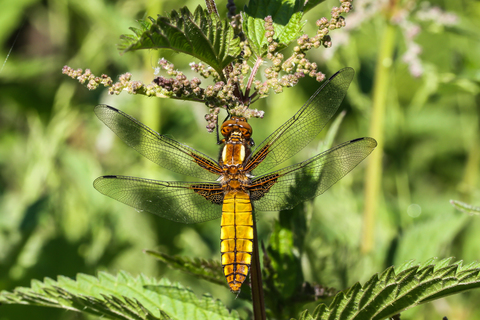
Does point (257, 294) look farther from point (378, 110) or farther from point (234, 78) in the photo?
point (378, 110)

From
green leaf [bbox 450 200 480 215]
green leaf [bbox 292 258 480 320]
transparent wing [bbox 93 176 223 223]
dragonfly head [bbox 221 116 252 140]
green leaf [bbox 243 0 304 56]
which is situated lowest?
green leaf [bbox 292 258 480 320]

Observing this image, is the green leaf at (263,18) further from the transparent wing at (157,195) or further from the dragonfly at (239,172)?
the transparent wing at (157,195)

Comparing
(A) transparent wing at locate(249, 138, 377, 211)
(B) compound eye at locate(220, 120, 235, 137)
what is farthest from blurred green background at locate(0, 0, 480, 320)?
(B) compound eye at locate(220, 120, 235, 137)

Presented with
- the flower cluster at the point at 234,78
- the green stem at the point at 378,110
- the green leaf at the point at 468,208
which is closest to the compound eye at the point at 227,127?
the flower cluster at the point at 234,78

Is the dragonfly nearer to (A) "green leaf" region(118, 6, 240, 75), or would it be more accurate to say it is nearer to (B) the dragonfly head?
(B) the dragonfly head

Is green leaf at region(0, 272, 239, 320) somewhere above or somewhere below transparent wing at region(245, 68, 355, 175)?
below

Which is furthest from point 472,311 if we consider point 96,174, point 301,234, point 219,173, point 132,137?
point 96,174
